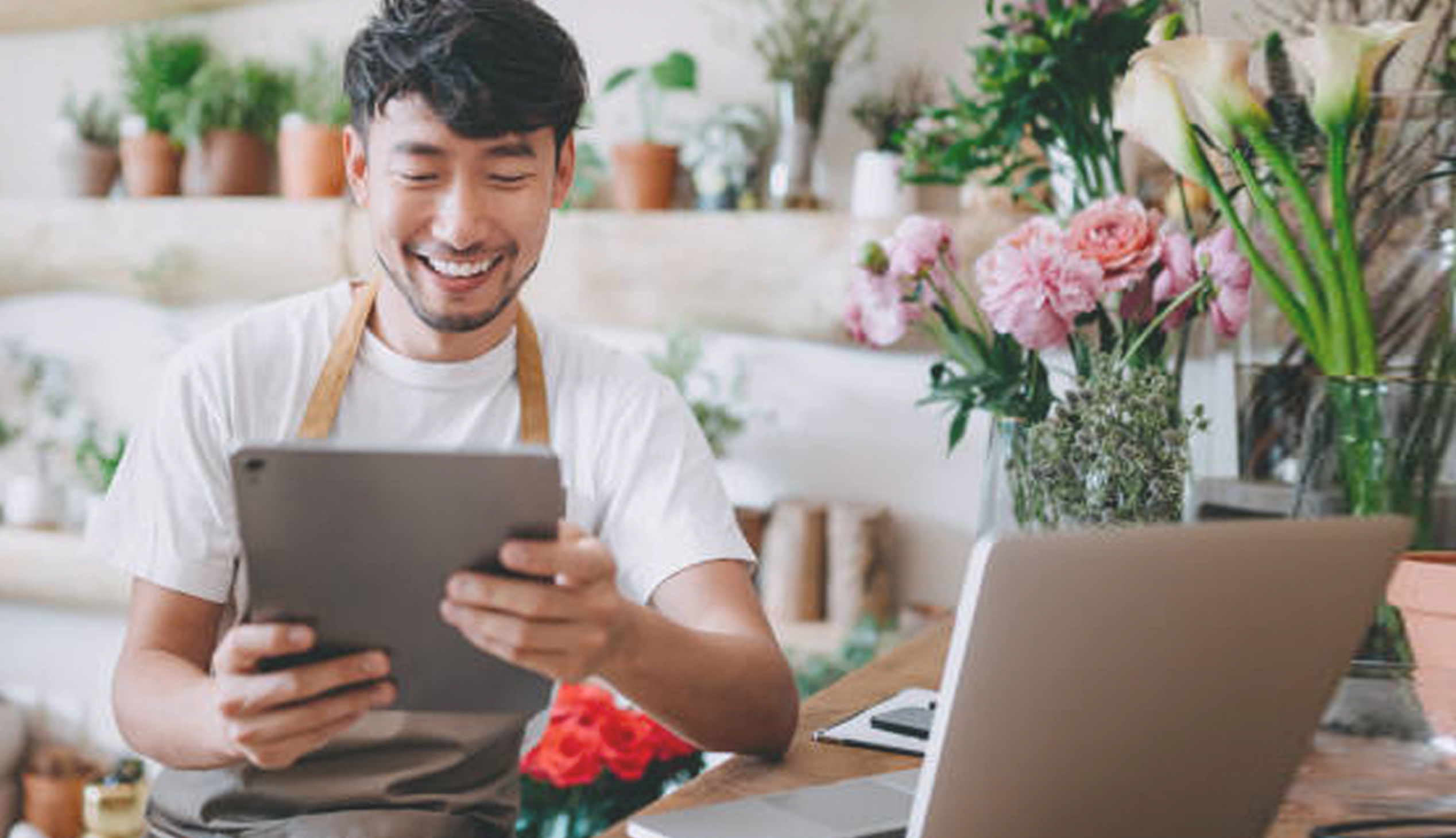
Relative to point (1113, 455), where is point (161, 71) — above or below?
above

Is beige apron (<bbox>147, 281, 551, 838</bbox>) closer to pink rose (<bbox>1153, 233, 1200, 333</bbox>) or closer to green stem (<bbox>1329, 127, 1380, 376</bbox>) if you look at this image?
pink rose (<bbox>1153, 233, 1200, 333</bbox>)

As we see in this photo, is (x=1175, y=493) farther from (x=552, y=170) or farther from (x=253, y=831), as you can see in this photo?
(x=253, y=831)

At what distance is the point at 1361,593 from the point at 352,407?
88 centimetres

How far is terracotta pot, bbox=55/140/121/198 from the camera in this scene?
307 centimetres

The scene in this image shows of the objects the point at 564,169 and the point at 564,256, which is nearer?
the point at 564,169

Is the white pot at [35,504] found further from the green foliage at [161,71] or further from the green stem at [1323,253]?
the green stem at [1323,253]

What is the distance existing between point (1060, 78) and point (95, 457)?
8.22ft

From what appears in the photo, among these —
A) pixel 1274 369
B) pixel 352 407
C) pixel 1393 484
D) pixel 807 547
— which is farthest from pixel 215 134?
pixel 1393 484

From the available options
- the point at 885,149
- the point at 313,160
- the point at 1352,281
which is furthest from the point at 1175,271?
the point at 313,160

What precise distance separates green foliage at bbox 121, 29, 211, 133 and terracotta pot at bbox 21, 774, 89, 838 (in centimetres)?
158

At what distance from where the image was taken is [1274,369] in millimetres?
1404

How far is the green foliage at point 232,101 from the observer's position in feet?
9.57

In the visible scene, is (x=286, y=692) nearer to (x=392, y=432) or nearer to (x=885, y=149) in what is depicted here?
(x=392, y=432)

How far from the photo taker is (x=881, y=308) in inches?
52.5
